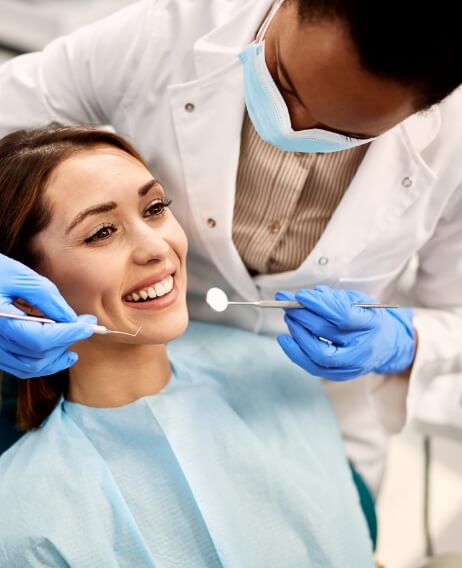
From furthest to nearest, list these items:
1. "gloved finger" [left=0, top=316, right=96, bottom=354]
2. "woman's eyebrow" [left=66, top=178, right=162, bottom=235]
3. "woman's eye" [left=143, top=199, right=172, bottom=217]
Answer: "woman's eye" [left=143, top=199, right=172, bottom=217]
"woman's eyebrow" [left=66, top=178, right=162, bottom=235]
"gloved finger" [left=0, top=316, right=96, bottom=354]

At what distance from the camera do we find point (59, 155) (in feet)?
3.96

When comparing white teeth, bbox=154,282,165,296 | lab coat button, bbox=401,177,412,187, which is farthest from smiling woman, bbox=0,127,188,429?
lab coat button, bbox=401,177,412,187

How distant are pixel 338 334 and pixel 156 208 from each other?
444 mm

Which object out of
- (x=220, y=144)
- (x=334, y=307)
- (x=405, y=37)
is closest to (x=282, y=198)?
(x=220, y=144)

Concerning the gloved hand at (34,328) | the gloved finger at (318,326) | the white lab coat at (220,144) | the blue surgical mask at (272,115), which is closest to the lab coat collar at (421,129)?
the white lab coat at (220,144)

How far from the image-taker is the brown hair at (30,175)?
118cm

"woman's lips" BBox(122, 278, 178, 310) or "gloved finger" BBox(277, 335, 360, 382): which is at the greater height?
"woman's lips" BBox(122, 278, 178, 310)

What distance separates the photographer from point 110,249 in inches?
46.7

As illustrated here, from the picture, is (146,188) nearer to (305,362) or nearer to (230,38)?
(230,38)

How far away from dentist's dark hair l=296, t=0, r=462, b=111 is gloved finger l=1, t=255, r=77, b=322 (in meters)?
0.60

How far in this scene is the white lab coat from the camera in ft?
4.28

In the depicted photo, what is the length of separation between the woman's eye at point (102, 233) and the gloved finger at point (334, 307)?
0.38 meters

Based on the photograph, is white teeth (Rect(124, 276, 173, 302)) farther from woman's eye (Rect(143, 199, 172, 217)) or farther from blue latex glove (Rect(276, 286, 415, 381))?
blue latex glove (Rect(276, 286, 415, 381))

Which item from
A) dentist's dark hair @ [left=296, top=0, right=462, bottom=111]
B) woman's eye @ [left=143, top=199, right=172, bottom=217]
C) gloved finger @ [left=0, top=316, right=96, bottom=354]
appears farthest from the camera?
woman's eye @ [left=143, top=199, right=172, bottom=217]
